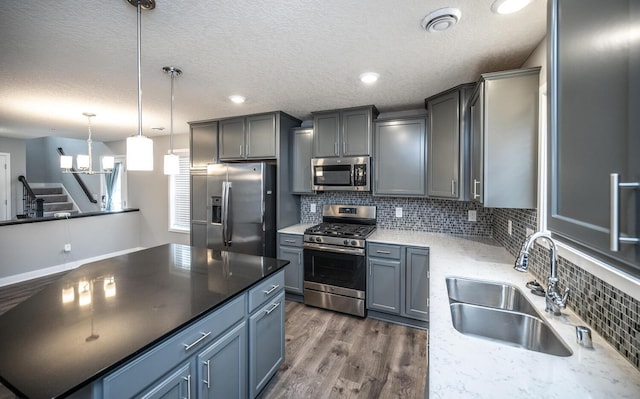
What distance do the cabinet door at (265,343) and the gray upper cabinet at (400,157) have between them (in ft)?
6.05

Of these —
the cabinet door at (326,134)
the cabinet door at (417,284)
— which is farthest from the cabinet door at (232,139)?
the cabinet door at (417,284)

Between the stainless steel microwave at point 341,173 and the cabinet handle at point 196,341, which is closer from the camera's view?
the cabinet handle at point 196,341

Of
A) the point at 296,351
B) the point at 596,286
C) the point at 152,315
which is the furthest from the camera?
the point at 296,351

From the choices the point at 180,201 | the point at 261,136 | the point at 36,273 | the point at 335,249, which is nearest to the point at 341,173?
the point at 335,249

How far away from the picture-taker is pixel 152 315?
1.17 meters

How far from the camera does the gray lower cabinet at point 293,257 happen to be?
3184mm

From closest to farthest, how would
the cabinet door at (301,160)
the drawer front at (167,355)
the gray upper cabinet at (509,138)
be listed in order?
the drawer front at (167,355), the gray upper cabinet at (509,138), the cabinet door at (301,160)

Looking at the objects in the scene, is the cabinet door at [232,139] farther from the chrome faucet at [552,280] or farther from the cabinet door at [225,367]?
the chrome faucet at [552,280]

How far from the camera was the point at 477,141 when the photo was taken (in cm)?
194

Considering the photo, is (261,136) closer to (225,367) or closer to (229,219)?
(229,219)

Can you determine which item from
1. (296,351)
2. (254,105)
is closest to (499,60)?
(254,105)

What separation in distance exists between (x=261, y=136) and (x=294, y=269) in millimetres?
1763

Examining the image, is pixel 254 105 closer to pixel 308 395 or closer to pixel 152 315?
pixel 152 315

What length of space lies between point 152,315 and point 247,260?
2.82 ft
